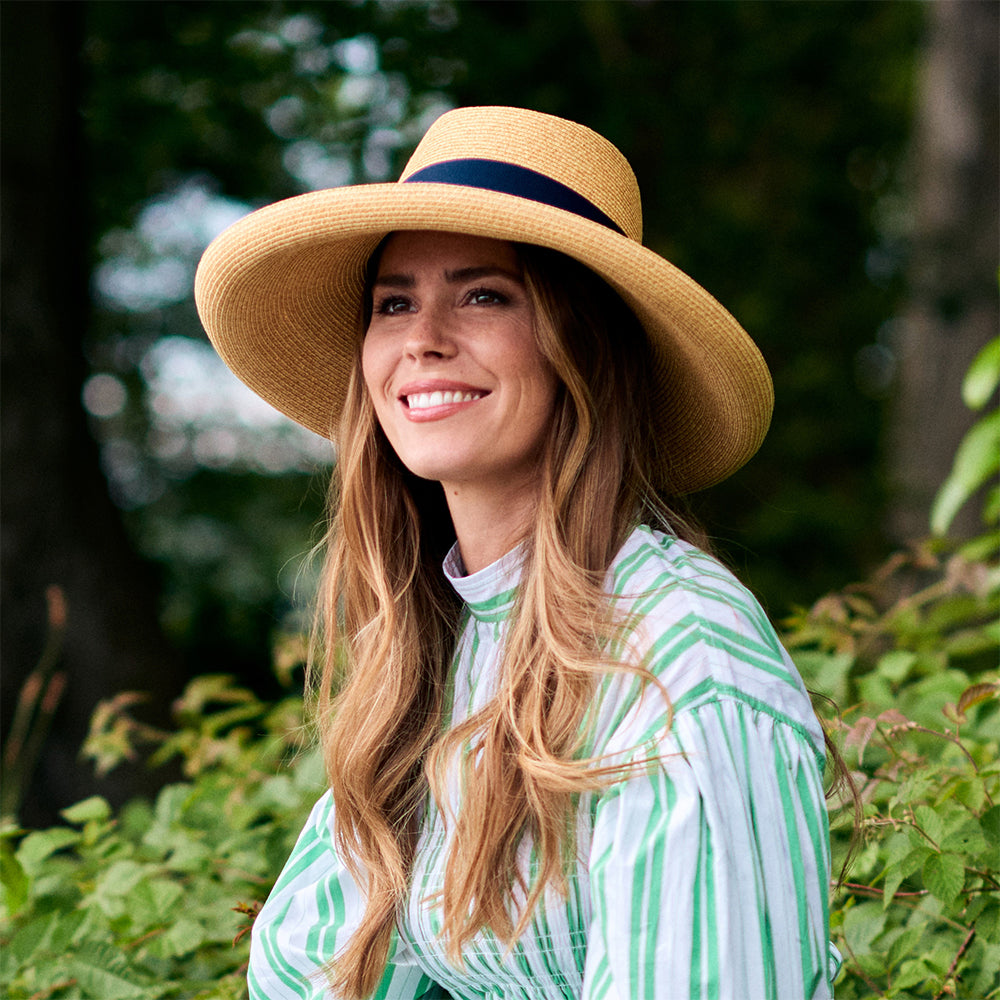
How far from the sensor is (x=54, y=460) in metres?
5.00

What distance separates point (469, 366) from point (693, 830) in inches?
31.3

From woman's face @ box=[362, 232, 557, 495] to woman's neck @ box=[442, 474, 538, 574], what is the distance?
5 centimetres

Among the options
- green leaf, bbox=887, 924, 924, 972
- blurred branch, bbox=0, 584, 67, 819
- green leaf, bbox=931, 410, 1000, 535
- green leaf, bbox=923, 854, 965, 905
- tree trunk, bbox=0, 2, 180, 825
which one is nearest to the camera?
green leaf, bbox=923, 854, 965, 905

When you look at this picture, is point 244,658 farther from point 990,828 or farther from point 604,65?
point 990,828

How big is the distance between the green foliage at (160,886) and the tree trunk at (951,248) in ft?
14.7

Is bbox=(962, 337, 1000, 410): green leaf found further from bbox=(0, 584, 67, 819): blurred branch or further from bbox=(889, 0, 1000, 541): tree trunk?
bbox=(889, 0, 1000, 541): tree trunk

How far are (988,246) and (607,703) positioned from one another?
18.3 feet

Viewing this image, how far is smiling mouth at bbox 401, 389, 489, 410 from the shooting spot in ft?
5.90

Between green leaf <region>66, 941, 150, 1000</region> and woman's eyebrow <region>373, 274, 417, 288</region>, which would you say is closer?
woman's eyebrow <region>373, 274, 417, 288</region>

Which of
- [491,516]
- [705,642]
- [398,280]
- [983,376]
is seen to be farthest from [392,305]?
[983,376]

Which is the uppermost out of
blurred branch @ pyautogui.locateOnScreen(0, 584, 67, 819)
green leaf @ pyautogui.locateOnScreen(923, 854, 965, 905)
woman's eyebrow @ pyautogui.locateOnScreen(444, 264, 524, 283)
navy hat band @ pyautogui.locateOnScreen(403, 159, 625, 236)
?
navy hat band @ pyautogui.locateOnScreen(403, 159, 625, 236)

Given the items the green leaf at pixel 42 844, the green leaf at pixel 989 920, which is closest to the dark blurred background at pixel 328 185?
the green leaf at pixel 989 920

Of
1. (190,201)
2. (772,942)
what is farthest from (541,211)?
(190,201)

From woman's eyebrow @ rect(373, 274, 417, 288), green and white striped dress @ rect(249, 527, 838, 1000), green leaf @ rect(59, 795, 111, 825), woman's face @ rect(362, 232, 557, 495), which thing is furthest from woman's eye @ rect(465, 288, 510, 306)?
green leaf @ rect(59, 795, 111, 825)
